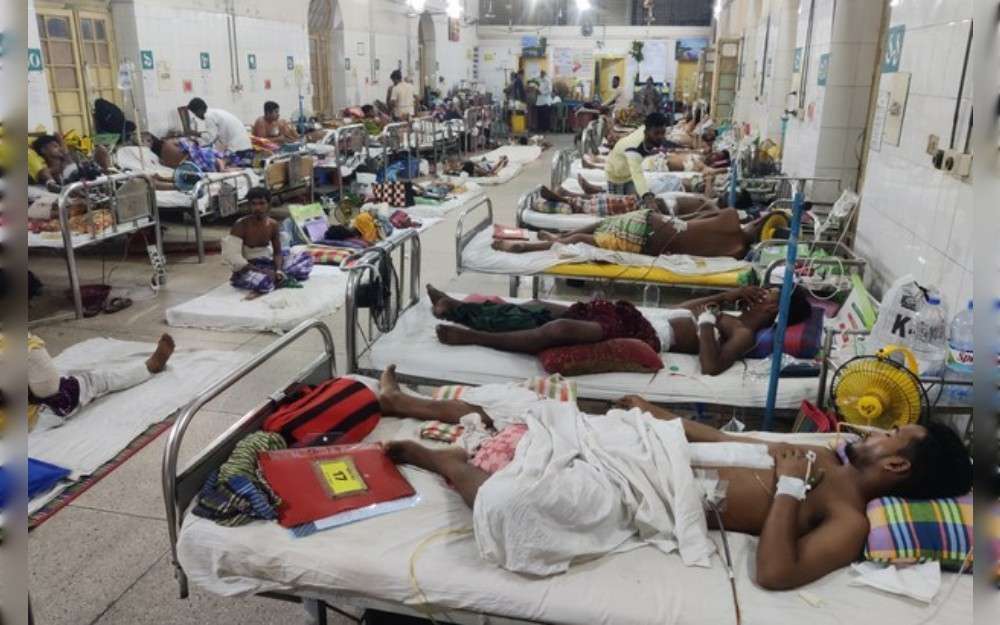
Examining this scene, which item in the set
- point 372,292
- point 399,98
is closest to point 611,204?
point 372,292

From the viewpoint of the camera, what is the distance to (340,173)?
9.44 m

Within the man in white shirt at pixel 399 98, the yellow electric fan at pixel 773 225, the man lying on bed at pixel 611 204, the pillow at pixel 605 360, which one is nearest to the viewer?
the pillow at pixel 605 360

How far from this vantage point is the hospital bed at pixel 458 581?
2.09 metres

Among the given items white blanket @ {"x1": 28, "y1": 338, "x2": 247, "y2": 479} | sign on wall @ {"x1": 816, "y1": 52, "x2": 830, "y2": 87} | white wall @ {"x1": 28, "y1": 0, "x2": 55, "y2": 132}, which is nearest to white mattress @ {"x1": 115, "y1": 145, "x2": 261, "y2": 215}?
white wall @ {"x1": 28, "y1": 0, "x2": 55, "y2": 132}

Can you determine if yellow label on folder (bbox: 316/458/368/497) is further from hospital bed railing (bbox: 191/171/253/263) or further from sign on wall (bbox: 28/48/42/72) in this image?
sign on wall (bbox: 28/48/42/72)

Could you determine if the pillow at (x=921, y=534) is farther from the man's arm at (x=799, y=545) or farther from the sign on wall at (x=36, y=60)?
the sign on wall at (x=36, y=60)

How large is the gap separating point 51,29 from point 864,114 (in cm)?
853

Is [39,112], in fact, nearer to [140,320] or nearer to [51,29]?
[51,29]

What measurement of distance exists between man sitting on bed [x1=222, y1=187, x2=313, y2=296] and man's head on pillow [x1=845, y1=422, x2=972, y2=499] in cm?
479

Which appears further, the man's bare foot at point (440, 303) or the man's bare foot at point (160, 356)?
the man's bare foot at point (160, 356)

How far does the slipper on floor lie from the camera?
18.6ft

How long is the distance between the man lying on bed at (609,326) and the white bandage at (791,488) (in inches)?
50.4

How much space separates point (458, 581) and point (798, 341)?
2.53 meters

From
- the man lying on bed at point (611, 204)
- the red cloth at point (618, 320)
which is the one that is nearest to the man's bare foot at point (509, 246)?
the man lying on bed at point (611, 204)
